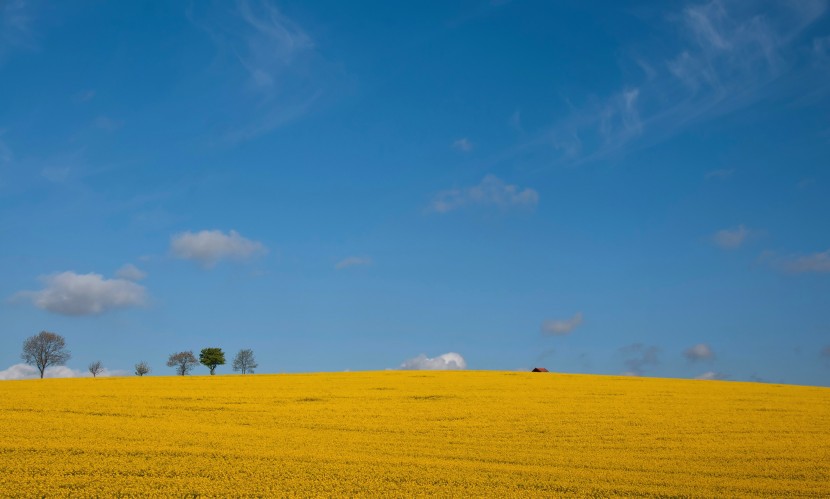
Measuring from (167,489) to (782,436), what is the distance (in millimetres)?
18844

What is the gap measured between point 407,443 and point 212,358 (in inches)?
2754

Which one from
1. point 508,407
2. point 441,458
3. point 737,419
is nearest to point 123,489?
point 441,458

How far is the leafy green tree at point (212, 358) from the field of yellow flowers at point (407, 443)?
166 ft

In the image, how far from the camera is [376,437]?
1994cm

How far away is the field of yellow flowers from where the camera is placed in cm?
1360

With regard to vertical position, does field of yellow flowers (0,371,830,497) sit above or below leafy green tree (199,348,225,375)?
below

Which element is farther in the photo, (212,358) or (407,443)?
(212,358)

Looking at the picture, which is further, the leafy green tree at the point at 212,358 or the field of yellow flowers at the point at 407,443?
the leafy green tree at the point at 212,358

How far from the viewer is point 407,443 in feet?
61.8

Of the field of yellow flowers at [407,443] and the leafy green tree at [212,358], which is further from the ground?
the leafy green tree at [212,358]

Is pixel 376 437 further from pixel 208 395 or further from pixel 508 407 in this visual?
pixel 208 395

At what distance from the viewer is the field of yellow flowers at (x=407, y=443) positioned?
1360 centimetres

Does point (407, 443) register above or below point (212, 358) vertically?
below

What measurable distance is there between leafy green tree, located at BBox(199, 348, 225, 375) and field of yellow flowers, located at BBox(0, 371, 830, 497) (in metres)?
50.7
